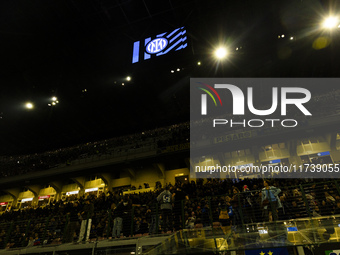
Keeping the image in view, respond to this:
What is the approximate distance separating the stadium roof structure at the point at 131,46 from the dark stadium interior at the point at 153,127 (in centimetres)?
7

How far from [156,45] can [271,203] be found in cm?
769

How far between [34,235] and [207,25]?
44.8 feet

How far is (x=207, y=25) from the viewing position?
1138 cm

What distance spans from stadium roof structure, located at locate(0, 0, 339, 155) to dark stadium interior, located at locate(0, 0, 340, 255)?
0.21 ft

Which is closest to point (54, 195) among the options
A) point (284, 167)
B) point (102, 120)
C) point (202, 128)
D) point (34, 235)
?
point (102, 120)

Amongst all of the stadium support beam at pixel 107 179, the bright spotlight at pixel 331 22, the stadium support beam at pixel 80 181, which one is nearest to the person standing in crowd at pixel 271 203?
the bright spotlight at pixel 331 22

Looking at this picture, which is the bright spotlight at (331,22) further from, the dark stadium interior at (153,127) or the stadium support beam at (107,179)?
the stadium support beam at (107,179)

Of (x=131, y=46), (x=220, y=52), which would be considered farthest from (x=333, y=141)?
(x=131, y=46)

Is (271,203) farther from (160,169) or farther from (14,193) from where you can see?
(14,193)

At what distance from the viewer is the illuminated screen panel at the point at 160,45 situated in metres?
9.54

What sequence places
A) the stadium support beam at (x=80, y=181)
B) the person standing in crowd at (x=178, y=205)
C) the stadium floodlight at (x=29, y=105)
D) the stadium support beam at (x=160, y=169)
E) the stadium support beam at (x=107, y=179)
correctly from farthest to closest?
the stadium support beam at (x=80, y=181), the stadium support beam at (x=107, y=179), the stadium support beam at (x=160, y=169), the stadium floodlight at (x=29, y=105), the person standing in crowd at (x=178, y=205)

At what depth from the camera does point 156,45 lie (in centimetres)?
1000

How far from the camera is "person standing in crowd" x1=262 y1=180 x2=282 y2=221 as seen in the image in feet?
26.1

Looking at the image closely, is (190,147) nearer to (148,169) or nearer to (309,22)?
(148,169)
